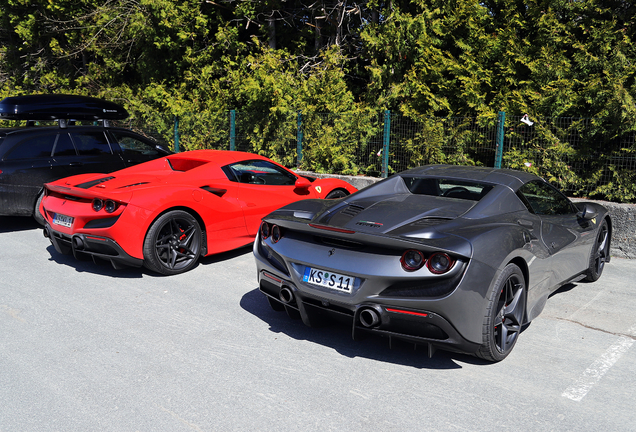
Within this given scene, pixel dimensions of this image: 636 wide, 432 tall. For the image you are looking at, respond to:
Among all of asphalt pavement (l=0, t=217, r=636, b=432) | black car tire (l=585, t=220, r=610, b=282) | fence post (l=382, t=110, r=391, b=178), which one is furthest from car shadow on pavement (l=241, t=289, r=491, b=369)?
fence post (l=382, t=110, r=391, b=178)

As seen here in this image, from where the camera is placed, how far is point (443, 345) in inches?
136

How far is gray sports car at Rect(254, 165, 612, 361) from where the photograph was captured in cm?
341

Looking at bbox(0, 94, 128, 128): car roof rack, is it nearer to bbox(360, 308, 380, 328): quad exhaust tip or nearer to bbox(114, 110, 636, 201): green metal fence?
bbox(114, 110, 636, 201): green metal fence

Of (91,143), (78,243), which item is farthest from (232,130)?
(78,243)

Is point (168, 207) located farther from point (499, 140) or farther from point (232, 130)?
point (232, 130)

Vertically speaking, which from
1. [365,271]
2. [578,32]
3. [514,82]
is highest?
[578,32]

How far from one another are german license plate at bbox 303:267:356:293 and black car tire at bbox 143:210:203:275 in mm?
2459

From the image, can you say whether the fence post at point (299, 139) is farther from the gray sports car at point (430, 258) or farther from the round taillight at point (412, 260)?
the round taillight at point (412, 260)

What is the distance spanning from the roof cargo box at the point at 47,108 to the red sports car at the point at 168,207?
3.28m

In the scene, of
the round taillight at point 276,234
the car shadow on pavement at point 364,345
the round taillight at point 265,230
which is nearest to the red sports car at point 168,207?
the car shadow on pavement at point 364,345

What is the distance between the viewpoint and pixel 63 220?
5.86 meters

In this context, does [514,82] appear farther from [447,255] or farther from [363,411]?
[363,411]

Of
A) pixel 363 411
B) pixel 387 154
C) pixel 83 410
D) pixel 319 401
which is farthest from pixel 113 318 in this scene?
pixel 387 154

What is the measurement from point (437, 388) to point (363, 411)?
596 millimetres
